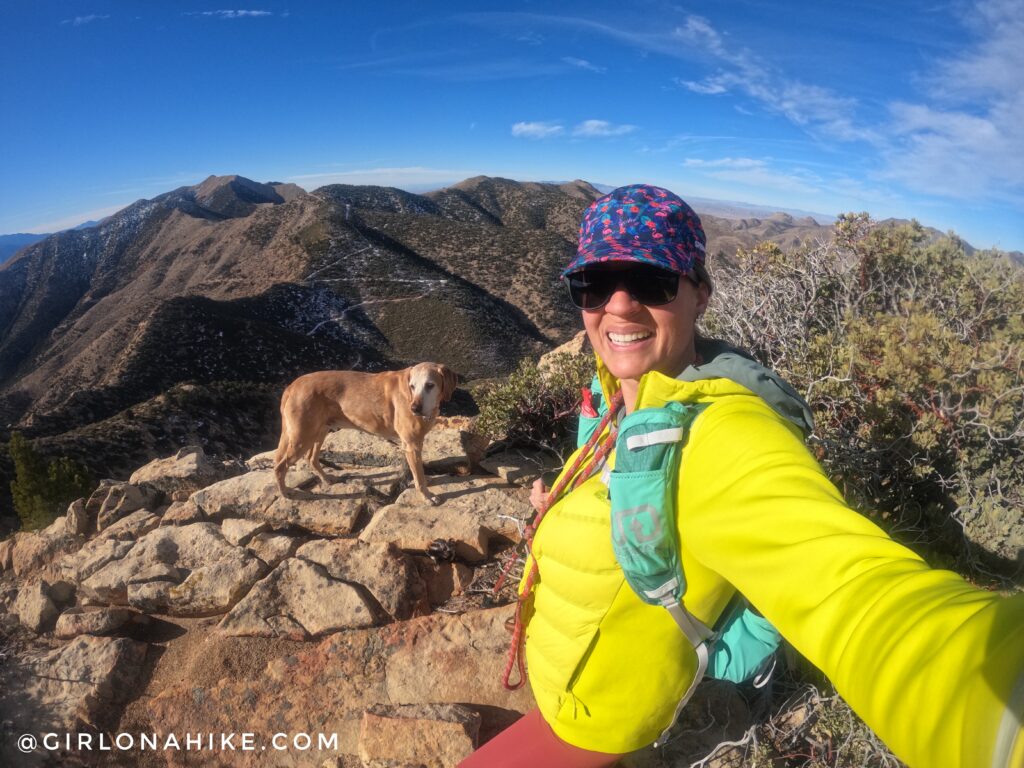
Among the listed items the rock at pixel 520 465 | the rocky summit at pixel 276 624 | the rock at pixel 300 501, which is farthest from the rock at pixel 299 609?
→ the rock at pixel 520 465

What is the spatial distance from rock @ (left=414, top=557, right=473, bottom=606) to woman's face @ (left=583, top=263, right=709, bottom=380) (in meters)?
2.96

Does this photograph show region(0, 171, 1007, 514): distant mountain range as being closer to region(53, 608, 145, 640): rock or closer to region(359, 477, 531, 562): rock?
region(359, 477, 531, 562): rock

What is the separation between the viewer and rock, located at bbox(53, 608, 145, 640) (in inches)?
164

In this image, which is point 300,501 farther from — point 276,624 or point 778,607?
point 778,607

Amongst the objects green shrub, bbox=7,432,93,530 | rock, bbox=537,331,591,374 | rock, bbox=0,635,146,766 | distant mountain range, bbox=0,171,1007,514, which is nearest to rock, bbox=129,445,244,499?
rock, bbox=0,635,146,766

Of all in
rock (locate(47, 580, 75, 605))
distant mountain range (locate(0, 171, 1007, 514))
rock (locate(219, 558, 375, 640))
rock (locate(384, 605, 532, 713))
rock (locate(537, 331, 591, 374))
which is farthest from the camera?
distant mountain range (locate(0, 171, 1007, 514))

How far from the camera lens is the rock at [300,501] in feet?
15.8

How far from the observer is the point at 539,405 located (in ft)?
17.6

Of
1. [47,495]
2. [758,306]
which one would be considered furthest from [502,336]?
[758,306]

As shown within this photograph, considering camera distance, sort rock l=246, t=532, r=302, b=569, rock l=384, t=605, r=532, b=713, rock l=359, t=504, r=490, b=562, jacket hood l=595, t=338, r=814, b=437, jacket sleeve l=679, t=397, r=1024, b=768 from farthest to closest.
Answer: rock l=246, t=532, r=302, b=569 → rock l=359, t=504, r=490, b=562 → rock l=384, t=605, r=532, b=713 → jacket hood l=595, t=338, r=814, b=437 → jacket sleeve l=679, t=397, r=1024, b=768

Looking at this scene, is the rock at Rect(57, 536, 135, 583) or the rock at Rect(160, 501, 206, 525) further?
the rock at Rect(160, 501, 206, 525)

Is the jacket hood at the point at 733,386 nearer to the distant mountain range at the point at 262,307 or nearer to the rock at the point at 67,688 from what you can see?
the rock at the point at 67,688

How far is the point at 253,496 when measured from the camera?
205 inches

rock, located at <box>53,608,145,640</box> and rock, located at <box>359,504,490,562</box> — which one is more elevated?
rock, located at <box>359,504,490,562</box>
